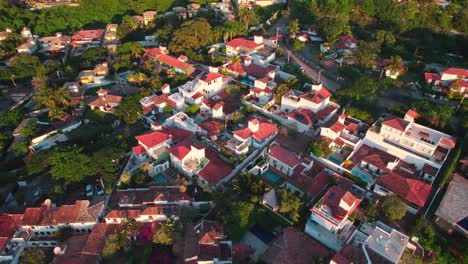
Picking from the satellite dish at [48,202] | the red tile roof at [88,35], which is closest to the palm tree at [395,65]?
the satellite dish at [48,202]

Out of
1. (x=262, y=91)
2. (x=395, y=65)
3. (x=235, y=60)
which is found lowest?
(x=262, y=91)

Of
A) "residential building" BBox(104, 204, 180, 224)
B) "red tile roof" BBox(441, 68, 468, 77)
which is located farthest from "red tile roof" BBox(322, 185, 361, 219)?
"red tile roof" BBox(441, 68, 468, 77)

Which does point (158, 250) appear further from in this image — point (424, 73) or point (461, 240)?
point (424, 73)

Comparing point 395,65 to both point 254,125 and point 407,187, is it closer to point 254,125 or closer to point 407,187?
point 407,187

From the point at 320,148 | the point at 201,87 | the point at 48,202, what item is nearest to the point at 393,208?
the point at 320,148

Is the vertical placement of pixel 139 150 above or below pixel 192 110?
below

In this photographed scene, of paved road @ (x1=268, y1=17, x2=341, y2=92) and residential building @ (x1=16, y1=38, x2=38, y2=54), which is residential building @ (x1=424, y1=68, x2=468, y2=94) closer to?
paved road @ (x1=268, y1=17, x2=341, y2=92)

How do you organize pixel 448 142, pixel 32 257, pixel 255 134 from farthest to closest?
pixel 255 134
pixel 448 142
pixel 32 257
